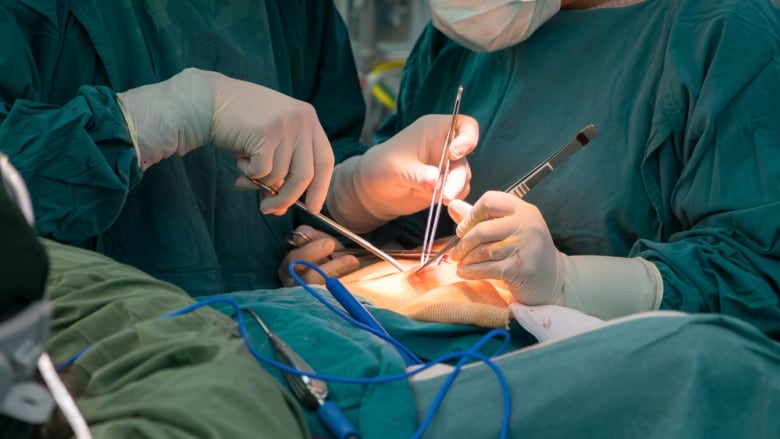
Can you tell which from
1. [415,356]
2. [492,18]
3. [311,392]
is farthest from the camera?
[492,18]

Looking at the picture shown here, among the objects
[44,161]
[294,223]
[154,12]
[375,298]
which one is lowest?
[294,223]

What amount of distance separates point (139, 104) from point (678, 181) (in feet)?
3.70

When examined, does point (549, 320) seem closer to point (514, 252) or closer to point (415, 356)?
point (514, 252)

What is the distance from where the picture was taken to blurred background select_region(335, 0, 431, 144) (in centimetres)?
454

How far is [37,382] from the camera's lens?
85cm

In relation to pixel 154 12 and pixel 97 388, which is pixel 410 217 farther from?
pixel 97 388

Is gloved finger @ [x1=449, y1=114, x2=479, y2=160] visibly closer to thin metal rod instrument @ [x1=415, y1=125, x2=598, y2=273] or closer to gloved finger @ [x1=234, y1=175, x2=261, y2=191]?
thin metal rod instrument @ [x1=415, y1=125, x2=598, y2=273]

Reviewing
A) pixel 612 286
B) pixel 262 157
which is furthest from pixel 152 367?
pixel 612 286

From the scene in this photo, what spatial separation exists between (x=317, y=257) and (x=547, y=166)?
620mm

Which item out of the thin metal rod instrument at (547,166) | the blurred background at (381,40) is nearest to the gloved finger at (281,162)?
the thin metal rod instrument at (547,166)

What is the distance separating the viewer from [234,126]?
177 centimetres

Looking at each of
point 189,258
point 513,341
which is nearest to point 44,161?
point 189,258

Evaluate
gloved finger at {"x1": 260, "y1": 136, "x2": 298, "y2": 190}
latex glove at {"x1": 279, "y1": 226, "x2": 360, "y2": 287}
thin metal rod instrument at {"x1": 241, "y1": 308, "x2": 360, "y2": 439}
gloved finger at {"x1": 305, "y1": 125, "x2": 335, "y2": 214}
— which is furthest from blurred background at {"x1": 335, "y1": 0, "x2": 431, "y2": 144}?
thin metal rod instrument at {"x1": 241, "y1": 308, "x2": 360, "y2": 439}

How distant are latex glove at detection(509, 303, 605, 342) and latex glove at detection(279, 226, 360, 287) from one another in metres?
0.59
